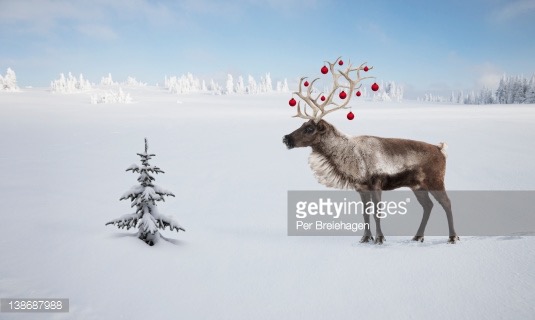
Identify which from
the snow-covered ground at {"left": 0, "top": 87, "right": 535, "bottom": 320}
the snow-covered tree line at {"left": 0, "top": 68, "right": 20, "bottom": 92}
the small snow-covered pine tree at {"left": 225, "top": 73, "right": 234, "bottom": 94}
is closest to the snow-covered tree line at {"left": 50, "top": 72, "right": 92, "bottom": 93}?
the snow-covered tree line at {"left": 0, "top": 68, "right": 20, "bottom": 92}

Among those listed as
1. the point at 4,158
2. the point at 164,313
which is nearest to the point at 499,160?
the point at 164,313

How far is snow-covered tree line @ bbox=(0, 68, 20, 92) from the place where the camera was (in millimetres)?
74562

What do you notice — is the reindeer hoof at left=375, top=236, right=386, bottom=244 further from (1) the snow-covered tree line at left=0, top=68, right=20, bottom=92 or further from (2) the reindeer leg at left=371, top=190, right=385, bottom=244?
(1) the snow-covered tree line at left=0, top=68, right=20, bottom=92

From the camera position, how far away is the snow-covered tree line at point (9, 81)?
74562 mm

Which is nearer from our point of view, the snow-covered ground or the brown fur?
the snow-covered ground

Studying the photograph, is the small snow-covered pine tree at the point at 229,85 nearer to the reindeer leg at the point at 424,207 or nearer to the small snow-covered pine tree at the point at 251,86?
the small snow-covered pine tree at the point at 251,86

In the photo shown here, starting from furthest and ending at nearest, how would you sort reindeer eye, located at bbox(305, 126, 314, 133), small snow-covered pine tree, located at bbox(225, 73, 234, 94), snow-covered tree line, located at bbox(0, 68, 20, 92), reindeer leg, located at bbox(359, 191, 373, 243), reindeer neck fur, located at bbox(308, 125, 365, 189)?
small snow-covered pine tree, located at bbox(225, 73, 234, 94), snow-covered tree line, located at bbox(0, 68, 20, 92), reindeer eye, located at bbox(305, 126, 314, 133), reindeer neck fur, located at bbox(308, 125, 365, 189), reindeer leg, located at bbox(359, 191, 373, 243)

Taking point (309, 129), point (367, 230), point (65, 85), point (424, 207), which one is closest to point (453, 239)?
point (424, 207)

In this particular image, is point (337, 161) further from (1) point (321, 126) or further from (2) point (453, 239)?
(2) point (453, 239)

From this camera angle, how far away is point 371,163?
5.27 m

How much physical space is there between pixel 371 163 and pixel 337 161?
0.53 meters

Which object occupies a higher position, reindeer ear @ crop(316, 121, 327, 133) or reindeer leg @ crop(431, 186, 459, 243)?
reindeer ear @ crop(316, 121, 327, 133)

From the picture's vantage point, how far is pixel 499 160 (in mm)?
10758

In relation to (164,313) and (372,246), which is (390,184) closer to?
(372,246)
